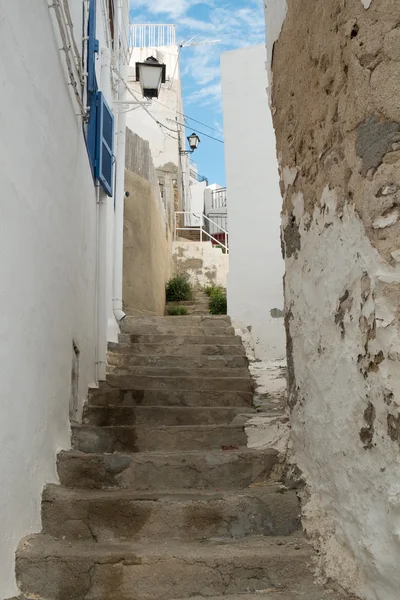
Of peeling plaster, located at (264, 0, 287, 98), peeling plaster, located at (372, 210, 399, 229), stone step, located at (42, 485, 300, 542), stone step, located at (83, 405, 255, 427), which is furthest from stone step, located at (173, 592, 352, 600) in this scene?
peeling plaster, located at (264, 0, 287, 98)

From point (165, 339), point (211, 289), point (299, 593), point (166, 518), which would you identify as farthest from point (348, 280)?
point (211, 289)

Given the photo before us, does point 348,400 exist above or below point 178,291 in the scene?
below

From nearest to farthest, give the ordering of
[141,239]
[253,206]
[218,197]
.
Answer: [253,206], [141,239], [218,197]

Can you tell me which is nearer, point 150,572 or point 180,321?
point 150,572

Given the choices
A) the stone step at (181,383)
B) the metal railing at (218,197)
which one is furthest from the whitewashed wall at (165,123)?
the stone step at (181,383)

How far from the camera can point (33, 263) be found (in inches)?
109

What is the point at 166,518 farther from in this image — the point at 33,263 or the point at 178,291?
the point at 178,291

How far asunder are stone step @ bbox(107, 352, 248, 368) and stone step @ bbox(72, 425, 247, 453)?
165cm

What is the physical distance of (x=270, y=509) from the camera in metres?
2.82

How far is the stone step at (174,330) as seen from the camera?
6.30 meters

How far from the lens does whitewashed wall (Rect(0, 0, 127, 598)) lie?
231 centimetres

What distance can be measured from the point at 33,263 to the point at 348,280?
1.48 m

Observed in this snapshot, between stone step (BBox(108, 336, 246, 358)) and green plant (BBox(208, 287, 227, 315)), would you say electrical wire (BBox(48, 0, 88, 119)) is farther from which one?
green plant (BBox(208, 287, 227, 315))

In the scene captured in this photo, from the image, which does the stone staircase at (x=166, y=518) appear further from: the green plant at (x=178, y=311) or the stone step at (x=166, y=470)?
the green plant at (x=178, y=311)
